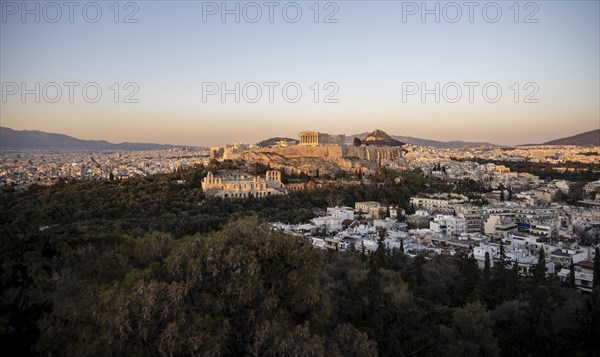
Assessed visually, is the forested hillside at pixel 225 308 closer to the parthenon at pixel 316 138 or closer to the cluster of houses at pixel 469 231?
the cluster of houses at pixel 469 231

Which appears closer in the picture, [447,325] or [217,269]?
[217,269]

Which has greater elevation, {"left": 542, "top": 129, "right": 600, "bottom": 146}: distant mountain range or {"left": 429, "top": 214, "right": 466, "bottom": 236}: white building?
{"left": 542, "top": 129, "right": 600, "bottom": 146}: distant mountain range

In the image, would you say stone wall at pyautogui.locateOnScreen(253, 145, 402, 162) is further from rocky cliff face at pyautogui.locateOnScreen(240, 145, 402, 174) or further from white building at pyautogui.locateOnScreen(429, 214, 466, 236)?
white building at pyautogui.locateOnScreen(429, 214, 466, 236)

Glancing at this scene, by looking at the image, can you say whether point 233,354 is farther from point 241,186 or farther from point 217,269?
point 241,186

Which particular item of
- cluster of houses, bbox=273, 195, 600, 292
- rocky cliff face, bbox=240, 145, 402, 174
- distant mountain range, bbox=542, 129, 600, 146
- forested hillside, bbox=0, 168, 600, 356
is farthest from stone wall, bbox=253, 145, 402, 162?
distant mountain range, bbox=542, 129, 600, 146

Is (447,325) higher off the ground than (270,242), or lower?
lower

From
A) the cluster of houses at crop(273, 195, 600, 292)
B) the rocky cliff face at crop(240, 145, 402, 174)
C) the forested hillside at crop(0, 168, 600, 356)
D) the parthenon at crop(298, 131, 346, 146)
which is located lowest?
the cluster of houses at crop(273, 195, 600, 292)

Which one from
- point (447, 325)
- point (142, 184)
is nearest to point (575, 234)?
point (447, 325)
